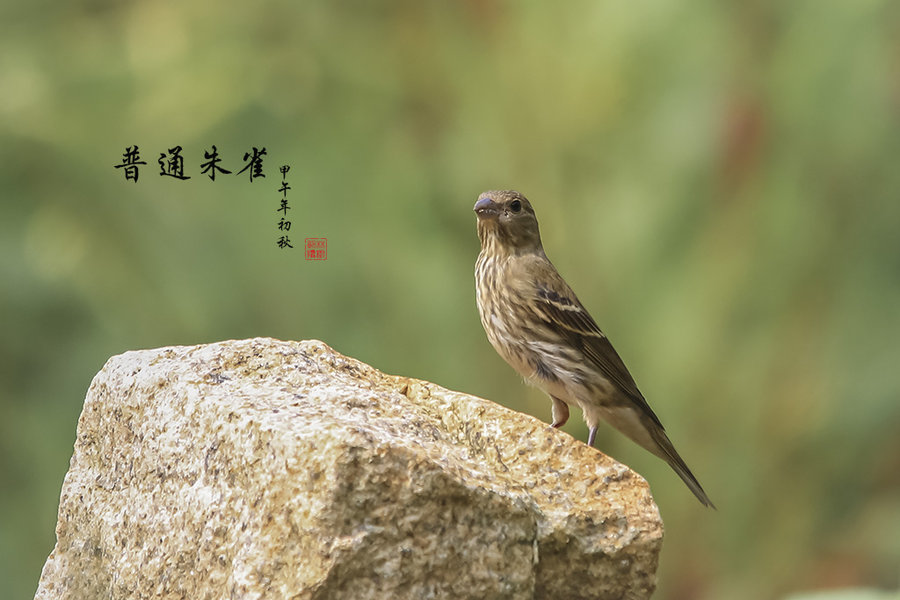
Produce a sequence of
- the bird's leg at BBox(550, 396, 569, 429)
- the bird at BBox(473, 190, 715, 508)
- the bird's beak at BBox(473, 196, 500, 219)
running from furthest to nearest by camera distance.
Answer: the bird's leg at BBox(550, 396, 569, 429) < the bird's beak at BBox(473, 196, 500, 219) < the bird at BBox(473, 190, 715, 508)

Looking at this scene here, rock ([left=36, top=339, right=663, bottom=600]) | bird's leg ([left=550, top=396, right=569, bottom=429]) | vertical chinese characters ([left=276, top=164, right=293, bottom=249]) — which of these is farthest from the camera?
vertical chinese characters ([left=276, top=164, right=293, bottom=249])

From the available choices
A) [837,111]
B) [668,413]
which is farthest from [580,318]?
[837,111]

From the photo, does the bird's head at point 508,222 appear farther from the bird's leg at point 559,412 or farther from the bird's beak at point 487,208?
the bird's leg at point 559,412

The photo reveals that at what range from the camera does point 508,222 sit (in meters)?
3.68

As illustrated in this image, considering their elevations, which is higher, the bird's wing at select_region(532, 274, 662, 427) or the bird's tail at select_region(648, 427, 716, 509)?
the bird's wing at select_region(532, 274, 662, 427)

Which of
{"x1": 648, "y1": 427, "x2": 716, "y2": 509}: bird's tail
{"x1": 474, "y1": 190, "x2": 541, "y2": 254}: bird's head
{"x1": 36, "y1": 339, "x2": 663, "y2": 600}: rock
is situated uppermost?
{"x1": 474, "y1": 190, "x2": 541, "y2": 254}: bird's head

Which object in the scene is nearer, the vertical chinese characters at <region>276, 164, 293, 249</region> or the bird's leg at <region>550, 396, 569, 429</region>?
the bird's leg at <region>550, 396, 569, 429</region>

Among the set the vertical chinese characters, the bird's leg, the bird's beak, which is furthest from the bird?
the vertical chinese characters

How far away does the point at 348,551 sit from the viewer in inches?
83.0

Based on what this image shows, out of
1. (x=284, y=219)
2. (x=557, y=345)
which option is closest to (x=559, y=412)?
(x=557, y=345)

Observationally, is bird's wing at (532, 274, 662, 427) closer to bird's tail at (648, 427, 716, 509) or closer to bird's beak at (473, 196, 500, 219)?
bird's tail at (648, 427, 716, 509)

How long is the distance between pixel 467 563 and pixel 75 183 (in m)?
3.82

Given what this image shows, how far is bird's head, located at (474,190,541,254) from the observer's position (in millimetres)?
3645

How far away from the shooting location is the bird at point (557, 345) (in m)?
3.52
